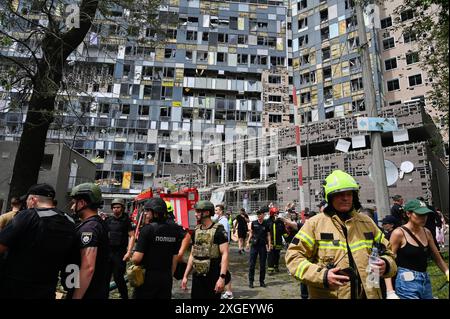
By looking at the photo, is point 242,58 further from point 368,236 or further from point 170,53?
point 368,236

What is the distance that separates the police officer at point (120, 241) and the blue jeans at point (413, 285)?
468 cm

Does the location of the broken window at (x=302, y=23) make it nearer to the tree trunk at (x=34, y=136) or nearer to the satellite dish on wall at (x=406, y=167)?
the satellite dish on wall at (x=406, y=167)

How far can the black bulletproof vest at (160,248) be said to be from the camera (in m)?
3.93

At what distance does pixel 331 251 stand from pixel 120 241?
4.97 meters

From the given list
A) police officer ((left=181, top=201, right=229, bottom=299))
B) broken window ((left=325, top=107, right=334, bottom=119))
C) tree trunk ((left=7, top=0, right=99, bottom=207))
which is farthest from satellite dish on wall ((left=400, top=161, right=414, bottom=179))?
tree trunk ((left=7, top=0, right=99, bottom=207))

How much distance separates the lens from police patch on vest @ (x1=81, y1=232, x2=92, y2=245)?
2914 millimetres

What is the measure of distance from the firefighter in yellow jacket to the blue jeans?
59.2 inches

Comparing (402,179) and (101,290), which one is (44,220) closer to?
(101,290)

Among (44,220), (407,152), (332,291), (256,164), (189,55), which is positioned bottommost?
(332,291)

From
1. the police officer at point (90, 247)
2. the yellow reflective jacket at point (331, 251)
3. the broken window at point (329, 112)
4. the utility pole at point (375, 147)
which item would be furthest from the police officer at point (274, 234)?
the broken window at point (329, 112)

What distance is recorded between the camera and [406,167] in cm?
2142

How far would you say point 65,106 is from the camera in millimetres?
9062
